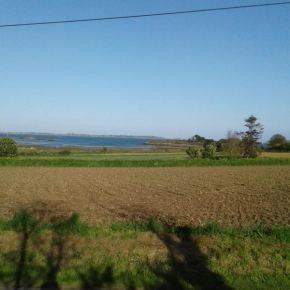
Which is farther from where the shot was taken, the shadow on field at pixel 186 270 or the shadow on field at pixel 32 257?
the shadow on field at pixel 32 257

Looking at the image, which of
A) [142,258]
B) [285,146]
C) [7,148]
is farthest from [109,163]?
[285,146]

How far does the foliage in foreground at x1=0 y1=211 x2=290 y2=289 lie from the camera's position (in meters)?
4.51

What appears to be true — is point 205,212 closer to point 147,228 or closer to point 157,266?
point 147,228

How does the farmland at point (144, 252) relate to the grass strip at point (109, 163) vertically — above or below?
above

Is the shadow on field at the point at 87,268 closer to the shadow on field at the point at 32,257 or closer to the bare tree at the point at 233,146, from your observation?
the shadow on field at the point at 32,257

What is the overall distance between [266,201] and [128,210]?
6.42m

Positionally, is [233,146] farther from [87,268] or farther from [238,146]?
[87,268]

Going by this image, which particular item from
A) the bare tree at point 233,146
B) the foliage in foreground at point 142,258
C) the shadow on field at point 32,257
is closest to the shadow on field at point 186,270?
the foliage in foreground at point 142,258

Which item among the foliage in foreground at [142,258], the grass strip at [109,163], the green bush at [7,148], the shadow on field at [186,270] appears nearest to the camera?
the shadow on field at [186,270]

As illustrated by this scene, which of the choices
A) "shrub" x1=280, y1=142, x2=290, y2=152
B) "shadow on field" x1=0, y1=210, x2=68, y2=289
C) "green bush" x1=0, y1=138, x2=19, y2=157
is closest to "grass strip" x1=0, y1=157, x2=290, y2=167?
"green bush" x1=0, y1=138, x2=19, y2=157

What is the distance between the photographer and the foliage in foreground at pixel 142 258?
178 inches

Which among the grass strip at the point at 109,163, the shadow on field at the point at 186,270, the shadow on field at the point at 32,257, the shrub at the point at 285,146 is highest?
the shrub at the point at 285,146

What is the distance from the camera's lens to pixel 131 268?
4.95 meters

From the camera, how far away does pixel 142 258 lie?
5.32 metres
